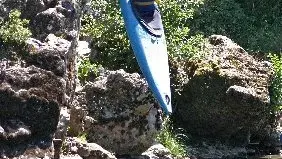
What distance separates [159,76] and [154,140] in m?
0.78

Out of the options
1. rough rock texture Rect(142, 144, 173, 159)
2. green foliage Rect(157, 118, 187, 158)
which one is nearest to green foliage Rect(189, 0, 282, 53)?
green foliage Rect(157, 118, 187, 158)

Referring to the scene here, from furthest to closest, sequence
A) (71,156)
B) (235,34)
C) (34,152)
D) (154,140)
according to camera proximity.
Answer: (235,34) < (154,140) < (71,156) < (34,152)

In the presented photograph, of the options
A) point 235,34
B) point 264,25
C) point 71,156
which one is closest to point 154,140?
point 71,156

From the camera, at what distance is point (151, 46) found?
7.71 meters

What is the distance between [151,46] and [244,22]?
4.61 m

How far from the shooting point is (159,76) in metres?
7.33

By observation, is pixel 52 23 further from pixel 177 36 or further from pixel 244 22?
pixel 244 22

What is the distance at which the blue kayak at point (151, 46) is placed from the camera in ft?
23.5

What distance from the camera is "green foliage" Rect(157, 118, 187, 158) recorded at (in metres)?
7.73

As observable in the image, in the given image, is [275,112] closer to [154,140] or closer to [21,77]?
[154,140]

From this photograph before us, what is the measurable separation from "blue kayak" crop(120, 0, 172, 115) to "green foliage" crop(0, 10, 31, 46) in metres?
1.90

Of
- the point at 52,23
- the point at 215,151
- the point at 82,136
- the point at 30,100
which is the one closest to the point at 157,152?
the point at 82,136

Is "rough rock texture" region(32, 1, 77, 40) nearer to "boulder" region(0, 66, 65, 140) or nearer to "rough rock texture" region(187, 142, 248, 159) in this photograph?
"boulder" region(0, 66, 65, 140)

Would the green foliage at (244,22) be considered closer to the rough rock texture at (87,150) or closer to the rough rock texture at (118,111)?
the rough rock texture at (118,111)
